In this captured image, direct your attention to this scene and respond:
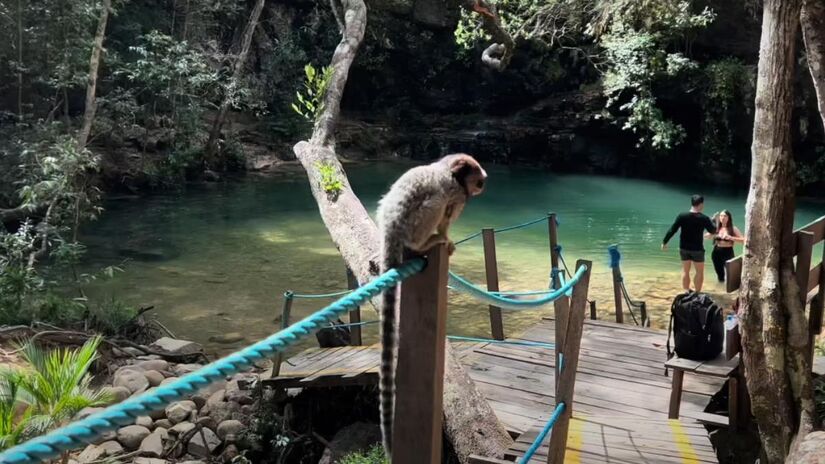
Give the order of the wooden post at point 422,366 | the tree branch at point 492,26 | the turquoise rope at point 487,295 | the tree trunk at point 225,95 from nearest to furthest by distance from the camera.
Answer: the wooden post at point 422,366 < the turquoise rope at point 487,295 < the tree branch at point 492,26 < the tree trunk at point 225,95

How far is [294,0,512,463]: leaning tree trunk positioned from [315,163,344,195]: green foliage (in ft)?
0.14

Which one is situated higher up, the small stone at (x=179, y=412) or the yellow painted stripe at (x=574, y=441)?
the yellow painted stripe at (x=574, y=441)

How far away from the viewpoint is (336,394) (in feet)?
20.6

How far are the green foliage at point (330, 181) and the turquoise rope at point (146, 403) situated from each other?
571 centimetres

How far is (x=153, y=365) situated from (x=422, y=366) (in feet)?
19.8

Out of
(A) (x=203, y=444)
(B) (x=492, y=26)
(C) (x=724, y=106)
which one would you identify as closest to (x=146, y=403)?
(A) (x=203, y=444)

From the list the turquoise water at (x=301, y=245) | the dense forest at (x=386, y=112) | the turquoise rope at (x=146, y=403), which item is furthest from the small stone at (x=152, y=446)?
the turquoise rope at (x=146, y=403)

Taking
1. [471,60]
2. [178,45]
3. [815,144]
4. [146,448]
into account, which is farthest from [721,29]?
[146,448]

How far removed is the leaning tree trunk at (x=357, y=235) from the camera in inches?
177

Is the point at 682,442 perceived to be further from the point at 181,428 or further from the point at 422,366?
the point at 181,428

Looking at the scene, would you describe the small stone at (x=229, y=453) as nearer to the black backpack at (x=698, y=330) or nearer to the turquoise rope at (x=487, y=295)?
the turquoise rope at (x=487, y=295)

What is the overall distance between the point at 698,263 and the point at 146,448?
6.97 m

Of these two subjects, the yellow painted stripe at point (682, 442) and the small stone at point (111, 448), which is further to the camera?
the small stone at point (111, 448)

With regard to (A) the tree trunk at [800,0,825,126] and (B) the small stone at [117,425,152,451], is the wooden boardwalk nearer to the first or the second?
(B) the small stone at [117,425,152,451]
